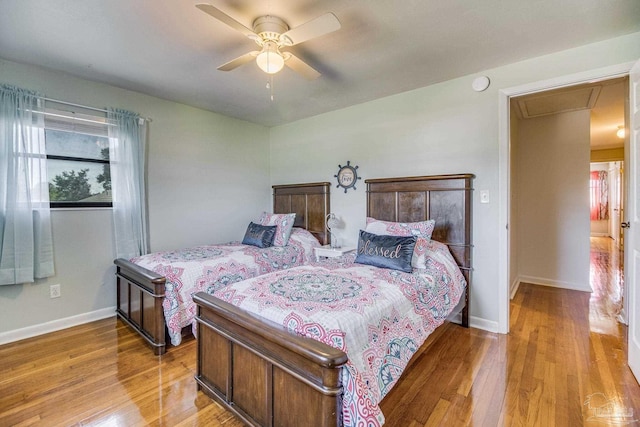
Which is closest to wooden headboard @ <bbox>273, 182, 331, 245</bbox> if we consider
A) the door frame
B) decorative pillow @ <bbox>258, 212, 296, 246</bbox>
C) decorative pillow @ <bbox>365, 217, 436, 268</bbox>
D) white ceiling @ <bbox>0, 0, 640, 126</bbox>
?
decorative pillow @ <bbox>258, 212, 296, 246</bbox>

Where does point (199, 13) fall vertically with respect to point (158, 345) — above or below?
above

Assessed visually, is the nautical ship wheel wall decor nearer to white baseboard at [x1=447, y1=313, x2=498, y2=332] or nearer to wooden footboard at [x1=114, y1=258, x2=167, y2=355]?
white baseboard at [x1=447, y1=313, x2=498, y2=332]

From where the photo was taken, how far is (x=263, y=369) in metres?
1.44

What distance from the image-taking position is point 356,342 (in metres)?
1.39

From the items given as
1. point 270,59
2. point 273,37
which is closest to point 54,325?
point 270,59

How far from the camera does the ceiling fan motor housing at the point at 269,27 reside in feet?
6.34

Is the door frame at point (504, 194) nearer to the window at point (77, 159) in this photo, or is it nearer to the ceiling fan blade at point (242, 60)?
the ceiling fan blade at point (242, 60)

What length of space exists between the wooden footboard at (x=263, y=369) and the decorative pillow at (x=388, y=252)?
4.14 feet

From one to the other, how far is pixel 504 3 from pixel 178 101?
3.35 meters

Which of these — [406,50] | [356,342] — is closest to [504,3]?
[406,50]

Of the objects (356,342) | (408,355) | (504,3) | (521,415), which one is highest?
(504,3)

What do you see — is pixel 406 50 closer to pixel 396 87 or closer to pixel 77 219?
pixel 396 87

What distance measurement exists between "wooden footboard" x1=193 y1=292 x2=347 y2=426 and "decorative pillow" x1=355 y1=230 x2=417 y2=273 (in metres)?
1.26

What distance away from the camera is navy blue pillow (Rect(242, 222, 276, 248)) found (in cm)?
351
